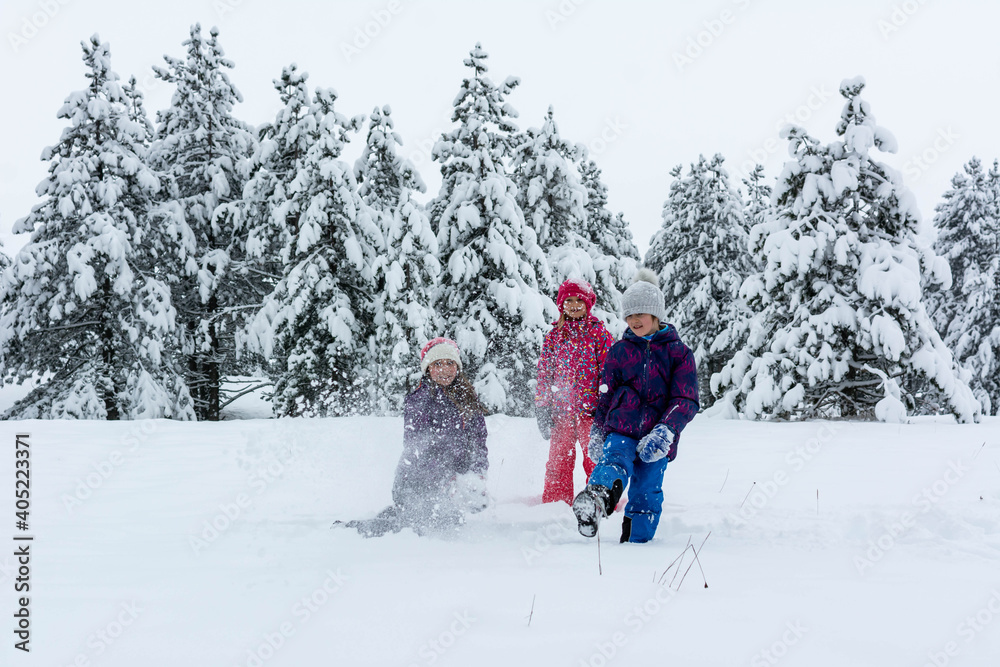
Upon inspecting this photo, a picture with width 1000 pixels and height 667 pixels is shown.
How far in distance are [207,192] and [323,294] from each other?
614 centimetres

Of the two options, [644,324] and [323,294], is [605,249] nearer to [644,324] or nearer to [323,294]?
[323,294]

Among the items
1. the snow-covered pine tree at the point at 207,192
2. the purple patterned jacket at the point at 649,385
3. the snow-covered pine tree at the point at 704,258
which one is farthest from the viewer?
the snow-covered pine tree at the point at 704,258

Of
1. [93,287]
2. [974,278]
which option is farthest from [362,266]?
[974,278]

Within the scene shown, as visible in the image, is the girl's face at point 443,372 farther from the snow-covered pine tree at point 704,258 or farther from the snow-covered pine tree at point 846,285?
the snow-covered pine tree at point 704,258

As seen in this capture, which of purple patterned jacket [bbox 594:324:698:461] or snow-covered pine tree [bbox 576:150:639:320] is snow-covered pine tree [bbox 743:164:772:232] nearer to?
snow-covered pine tree [bbox 576:150:639:320]

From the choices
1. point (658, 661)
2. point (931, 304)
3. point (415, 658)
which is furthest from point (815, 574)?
point (931, 304)

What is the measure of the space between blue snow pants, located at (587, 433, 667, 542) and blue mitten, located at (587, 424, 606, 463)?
89 mm

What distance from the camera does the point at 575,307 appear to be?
546 centimetres

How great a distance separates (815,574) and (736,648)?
3.74 feet

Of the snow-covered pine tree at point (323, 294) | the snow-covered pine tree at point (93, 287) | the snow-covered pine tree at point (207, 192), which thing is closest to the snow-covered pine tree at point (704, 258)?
the snow-covered pine tree at point (323, 294)

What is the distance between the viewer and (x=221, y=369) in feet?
63.7

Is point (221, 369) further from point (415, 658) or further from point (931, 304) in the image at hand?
point (931, 304)

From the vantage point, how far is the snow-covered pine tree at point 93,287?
1469 centimetres

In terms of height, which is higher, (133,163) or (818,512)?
(133,163)
